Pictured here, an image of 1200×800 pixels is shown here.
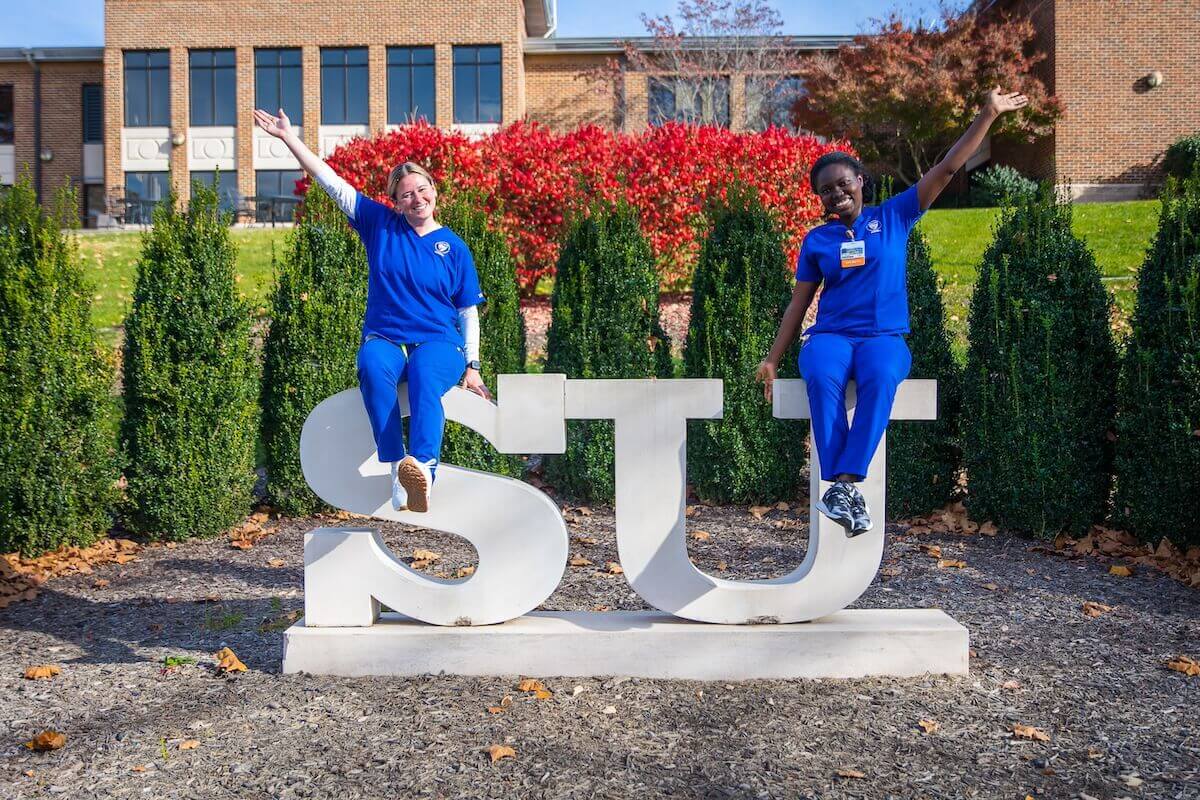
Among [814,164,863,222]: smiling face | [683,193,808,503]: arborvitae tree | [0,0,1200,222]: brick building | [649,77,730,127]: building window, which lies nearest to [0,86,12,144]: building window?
[0,0,1200,222]: brick building

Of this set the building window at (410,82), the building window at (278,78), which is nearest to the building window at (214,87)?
the building window at (278,78)

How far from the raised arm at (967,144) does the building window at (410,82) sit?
27567 millimetres

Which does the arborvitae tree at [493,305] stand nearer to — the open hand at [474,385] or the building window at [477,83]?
the open hand at [474,385]

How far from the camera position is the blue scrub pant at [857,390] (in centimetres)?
388

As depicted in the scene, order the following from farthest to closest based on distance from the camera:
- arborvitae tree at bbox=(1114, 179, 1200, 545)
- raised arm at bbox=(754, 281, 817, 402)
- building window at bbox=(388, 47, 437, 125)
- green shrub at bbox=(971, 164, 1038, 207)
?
building window at bbox=(388, 47, 437, 125) < green shrub at bbox=(971, 164, 1038, 207) < arborvitae tree at bbox=(1114, 179, 1200, 545) < raised arm at bbox=(754, 281, 817, 402)

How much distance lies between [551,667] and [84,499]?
11.9ft

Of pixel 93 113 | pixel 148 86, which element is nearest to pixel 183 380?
pixel 148 86

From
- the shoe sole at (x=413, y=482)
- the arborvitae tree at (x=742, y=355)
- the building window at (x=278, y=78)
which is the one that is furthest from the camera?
the building window at (x=278, y=78)

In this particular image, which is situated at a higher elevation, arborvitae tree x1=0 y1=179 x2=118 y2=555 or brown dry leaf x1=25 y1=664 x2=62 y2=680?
arborvitae tree x1=0 y1=179 x2=118 y2=555

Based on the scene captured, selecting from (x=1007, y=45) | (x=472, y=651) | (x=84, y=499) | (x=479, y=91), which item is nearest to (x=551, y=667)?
(x=472, y=651)

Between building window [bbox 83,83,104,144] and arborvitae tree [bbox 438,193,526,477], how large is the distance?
1171 inches

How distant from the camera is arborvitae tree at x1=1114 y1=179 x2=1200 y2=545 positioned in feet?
18.2

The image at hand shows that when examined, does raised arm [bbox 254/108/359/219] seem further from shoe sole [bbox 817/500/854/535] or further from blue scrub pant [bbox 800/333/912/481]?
shoe sole [bbox 817/500/854/535]

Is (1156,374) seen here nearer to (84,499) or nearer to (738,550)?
(738,550)
